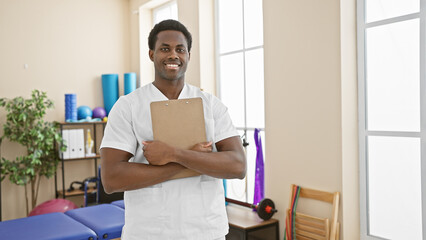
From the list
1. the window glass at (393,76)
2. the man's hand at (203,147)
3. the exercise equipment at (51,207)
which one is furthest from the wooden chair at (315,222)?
the exercise equipment at (51,207)

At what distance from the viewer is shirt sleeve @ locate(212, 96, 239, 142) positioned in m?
1.59

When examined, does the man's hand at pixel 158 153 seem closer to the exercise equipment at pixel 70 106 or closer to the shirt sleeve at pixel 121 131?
the shirt sleeve at pixel 121 131

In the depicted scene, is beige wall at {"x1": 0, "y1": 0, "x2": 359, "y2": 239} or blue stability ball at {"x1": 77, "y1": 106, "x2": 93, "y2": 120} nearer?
beige wall at {"x1": 0, "y1": 0, "x2": 359, "y2": 239}

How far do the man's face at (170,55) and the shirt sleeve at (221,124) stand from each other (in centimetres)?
20

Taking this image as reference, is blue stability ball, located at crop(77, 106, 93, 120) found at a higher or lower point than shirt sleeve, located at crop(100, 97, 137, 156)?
higher

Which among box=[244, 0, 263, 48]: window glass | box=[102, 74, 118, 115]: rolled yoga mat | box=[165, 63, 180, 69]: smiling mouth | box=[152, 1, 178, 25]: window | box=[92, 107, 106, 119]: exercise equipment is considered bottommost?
box=[92, 107, 106, 119]: exercise equipment

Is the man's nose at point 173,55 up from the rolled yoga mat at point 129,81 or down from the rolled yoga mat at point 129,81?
down

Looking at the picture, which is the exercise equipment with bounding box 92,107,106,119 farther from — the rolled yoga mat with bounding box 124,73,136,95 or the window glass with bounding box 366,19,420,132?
the window glass with bounding box 366,19,420,132

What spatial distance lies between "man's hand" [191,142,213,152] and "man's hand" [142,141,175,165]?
94 millimetres

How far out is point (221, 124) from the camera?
5.24 ft

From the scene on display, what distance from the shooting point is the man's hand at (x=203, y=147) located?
146 centimetres

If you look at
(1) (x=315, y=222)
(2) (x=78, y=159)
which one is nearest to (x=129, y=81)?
(2) (x=78, y=159)

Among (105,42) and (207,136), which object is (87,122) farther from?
(207,136)

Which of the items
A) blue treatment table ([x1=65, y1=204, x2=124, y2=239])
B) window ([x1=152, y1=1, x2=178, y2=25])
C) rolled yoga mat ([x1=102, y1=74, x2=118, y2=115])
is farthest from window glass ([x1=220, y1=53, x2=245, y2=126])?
rolled yoga mat ([x1=102, y1=74, x2=118, y2=115])
